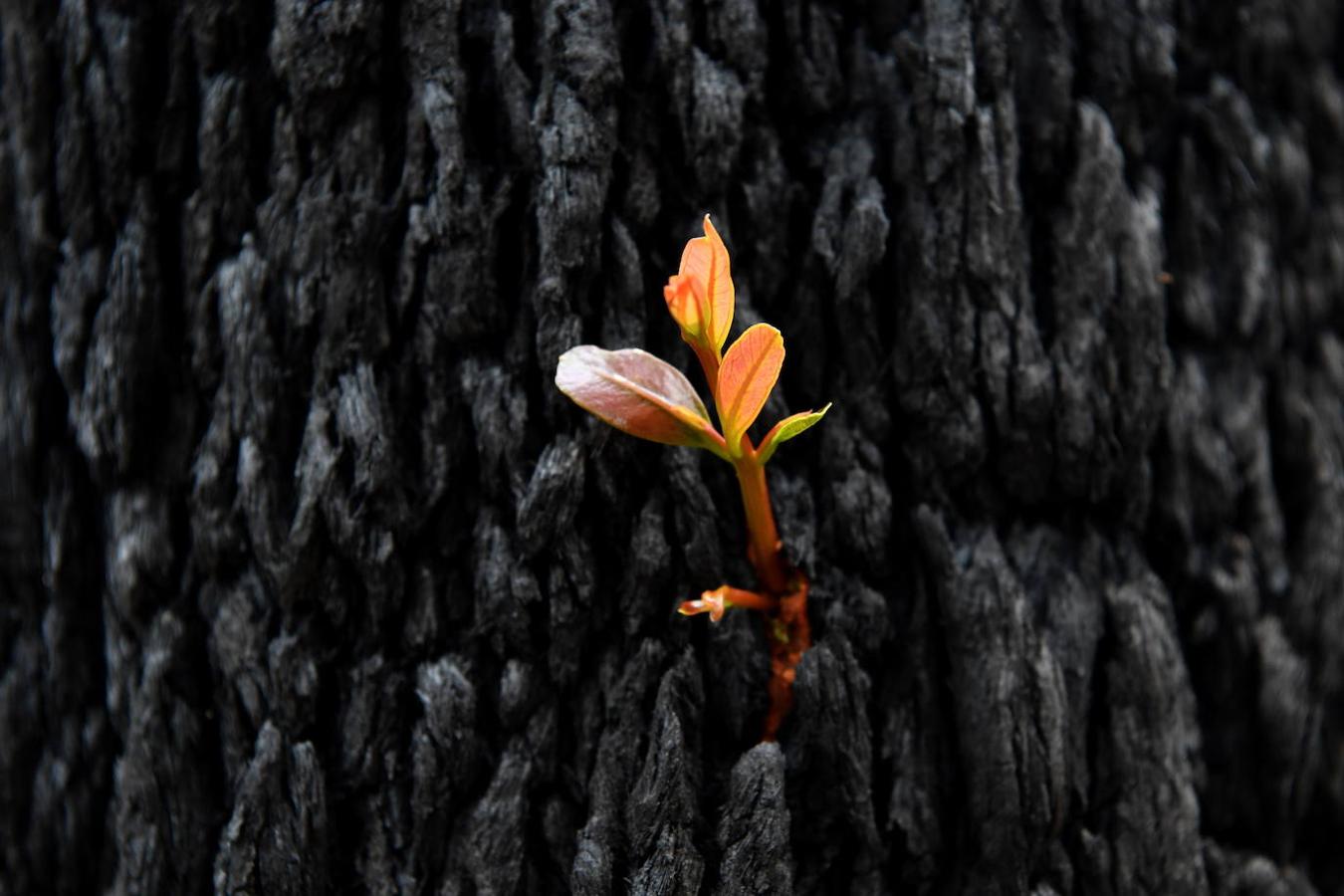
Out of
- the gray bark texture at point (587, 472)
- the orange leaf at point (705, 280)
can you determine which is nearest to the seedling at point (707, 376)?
the orange leaf at point (705, 280)

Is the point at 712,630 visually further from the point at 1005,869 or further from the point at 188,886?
the point at 188,886

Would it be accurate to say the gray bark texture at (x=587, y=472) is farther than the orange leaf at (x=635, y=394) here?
Yes

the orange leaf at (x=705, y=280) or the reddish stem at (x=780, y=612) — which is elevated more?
the orange leaf at (x=705, y=280)

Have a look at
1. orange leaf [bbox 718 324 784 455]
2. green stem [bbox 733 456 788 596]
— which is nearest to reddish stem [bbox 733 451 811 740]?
green stem [bbox 733 456 788 596]

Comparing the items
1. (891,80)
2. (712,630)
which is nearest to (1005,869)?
(712,630)

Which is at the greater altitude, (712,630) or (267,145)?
(267,145)

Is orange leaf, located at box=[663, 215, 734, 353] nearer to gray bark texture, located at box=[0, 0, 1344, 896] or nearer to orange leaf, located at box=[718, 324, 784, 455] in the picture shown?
orange leaf, located at box=[718, 324, 784, 455]

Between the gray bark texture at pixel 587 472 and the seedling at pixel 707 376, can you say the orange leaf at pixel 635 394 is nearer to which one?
the seedling at pixel 707 376
